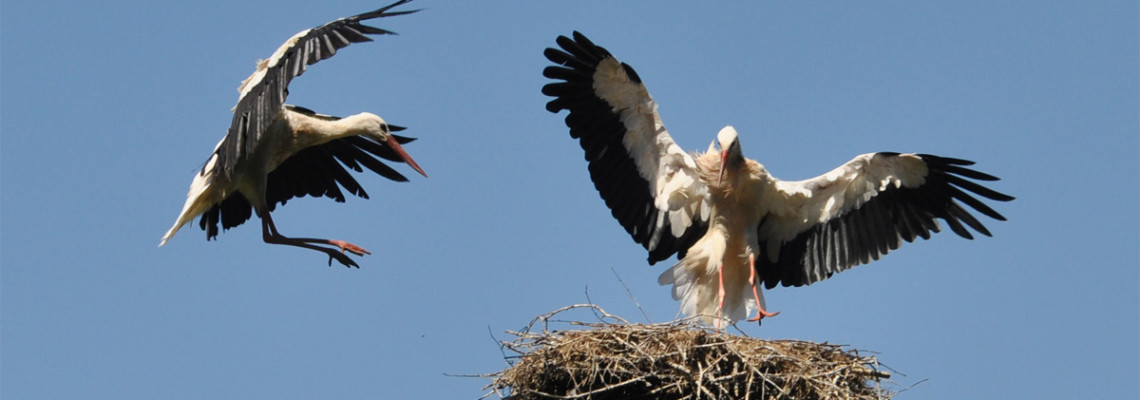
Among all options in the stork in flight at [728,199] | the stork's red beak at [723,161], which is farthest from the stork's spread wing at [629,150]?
the stork's red beak at [723,161]

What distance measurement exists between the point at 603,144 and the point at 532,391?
2.35m

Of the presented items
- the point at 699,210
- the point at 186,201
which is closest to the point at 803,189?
the point at 699,210

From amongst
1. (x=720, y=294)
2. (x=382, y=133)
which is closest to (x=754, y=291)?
(x=720, y=294)

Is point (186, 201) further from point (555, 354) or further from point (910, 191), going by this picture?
point (910, 191)

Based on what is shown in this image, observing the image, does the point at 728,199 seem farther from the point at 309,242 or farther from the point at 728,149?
the point at 309,242

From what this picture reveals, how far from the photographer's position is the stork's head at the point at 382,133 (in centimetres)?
1093

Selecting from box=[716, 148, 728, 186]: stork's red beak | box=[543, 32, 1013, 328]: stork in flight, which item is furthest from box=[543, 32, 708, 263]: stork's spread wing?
box=[716, 148, 728, 186]: stork's red beak

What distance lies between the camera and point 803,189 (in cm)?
1012

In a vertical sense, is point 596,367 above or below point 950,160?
below

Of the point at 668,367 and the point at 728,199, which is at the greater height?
the point at 728,199

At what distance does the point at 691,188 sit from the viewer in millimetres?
10062

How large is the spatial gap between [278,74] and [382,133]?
60.6 inches

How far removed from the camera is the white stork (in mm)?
9648

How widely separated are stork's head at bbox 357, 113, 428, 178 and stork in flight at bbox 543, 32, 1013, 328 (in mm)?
1356
